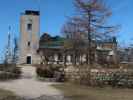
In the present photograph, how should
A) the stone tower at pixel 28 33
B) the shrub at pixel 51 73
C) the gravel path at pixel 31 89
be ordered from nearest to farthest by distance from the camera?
the gravel path at pixel 31 89, the shrub at pixel 51 73, the stone tower at pixel 28 33

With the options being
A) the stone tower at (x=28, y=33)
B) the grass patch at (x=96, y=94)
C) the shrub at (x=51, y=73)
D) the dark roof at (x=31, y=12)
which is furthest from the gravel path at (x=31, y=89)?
the dark roof at (x=31, y=12)

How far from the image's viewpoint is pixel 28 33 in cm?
7844

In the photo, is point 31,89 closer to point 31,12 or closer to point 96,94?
point 96,94

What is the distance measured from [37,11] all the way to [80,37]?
36.7m

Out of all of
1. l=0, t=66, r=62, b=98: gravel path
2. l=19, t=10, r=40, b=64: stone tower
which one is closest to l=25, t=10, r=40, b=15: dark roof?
l=19, t=10, r=40, b=64: stone tower

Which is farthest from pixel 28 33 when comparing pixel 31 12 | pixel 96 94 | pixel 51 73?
pixel 96 94

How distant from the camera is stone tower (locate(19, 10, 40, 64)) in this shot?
7850 centimetres

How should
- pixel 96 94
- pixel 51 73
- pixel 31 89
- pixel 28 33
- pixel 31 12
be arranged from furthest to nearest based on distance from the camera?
1. pixel 31 12
2. pixel 28 33
3. pixel 51 73
4. pixel 31 89
5. pixel 96 94

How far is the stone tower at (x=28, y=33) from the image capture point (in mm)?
78500

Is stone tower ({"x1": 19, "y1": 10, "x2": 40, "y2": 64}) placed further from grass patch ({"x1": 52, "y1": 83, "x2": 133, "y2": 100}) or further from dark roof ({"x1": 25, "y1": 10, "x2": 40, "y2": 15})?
grass patch ({"x1": 52, "y1": 83, "x2": 133, "y2": 100})

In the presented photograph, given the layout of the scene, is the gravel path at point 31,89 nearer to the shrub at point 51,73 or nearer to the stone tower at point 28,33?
the shrub at point 51,73

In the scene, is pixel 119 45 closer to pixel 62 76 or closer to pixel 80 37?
pixel 80 37

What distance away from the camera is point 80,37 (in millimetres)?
45562

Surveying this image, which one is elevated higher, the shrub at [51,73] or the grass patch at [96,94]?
the shrub at [51,73]
